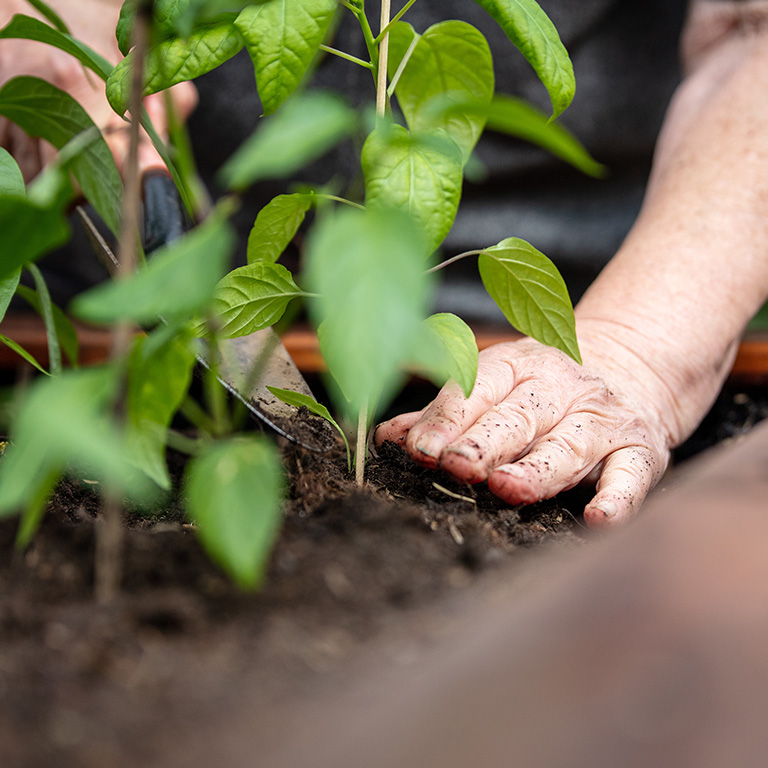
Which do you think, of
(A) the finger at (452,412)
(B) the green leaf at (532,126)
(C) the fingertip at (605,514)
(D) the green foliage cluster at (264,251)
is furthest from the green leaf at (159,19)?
(C) the fingertip at (605,514)

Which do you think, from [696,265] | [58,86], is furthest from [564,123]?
[58,86]

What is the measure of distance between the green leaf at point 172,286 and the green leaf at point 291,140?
0.08 ft

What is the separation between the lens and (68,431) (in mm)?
223

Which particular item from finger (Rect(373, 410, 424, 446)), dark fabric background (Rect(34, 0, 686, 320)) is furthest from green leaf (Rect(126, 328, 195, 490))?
dark fabric background (Rect(34, 0, 686, 320))

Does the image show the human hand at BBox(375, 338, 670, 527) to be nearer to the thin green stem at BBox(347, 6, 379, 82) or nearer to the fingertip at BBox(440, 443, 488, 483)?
the fingertip at BBox(440, 443, 488, 483)

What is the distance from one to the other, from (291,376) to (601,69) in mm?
1113

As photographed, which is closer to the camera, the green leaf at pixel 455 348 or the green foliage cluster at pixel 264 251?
the green foliage cluster at pixel 264 251

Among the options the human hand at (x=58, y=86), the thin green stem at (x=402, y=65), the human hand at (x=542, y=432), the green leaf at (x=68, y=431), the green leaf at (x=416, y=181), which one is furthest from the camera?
the human hand at (x=58, y=86)

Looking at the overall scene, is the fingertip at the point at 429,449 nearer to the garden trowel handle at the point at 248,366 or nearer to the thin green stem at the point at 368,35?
the garden trowel handle at the point at 248,366

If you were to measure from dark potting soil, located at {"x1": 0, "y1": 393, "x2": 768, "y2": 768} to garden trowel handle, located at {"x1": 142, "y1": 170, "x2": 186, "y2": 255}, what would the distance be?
0.33m

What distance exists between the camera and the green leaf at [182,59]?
1.26ft

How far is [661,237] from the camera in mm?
913

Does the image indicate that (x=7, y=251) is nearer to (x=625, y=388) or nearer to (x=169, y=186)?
(x=169, y=186)

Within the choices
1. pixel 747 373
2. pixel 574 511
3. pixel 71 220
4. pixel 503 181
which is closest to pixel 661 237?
pixel 747 373
